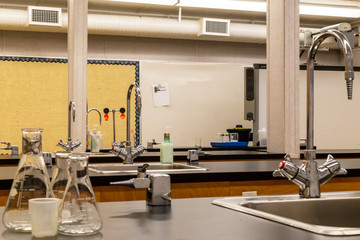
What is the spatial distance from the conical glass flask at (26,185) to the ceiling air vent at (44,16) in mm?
6257

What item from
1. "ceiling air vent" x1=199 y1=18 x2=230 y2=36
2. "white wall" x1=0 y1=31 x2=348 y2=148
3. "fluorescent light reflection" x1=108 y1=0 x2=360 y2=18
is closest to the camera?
"fluorescent light reflection" x1=108 y1=0 x2=360 y2=18

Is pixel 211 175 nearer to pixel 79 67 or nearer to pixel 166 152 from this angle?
pixel 166 152

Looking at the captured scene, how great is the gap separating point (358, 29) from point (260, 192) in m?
7.17

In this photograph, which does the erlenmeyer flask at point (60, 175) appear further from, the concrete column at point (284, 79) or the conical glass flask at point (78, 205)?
the concrete column at point (284, 79)

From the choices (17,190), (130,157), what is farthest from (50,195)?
(130,157)

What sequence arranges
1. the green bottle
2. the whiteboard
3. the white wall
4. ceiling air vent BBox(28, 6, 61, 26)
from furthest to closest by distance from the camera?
the whiteboard → the white wall → ceiling air vent BBox(28, 6, 61, 26) → the green bottle

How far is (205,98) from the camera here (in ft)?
27.7

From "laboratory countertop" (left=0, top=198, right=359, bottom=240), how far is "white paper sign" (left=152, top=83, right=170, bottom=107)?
259 inches

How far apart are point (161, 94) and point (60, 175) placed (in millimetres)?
6981

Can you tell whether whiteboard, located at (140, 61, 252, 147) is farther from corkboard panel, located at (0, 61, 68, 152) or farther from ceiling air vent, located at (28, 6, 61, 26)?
ceiling air vent, located at (28, 6, 61, 26)

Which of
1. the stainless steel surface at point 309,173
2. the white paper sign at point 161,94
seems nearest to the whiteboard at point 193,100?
the white paper sign at point 161,94

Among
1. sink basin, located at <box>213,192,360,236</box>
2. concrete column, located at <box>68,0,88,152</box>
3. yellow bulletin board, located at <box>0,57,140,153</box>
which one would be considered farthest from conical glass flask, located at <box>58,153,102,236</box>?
yellow bulletin board, located at <box>0,57,140,153</box>

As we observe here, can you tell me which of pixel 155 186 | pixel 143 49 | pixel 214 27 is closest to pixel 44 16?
pixel 143 49

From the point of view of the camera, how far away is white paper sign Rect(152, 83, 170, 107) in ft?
26.8
